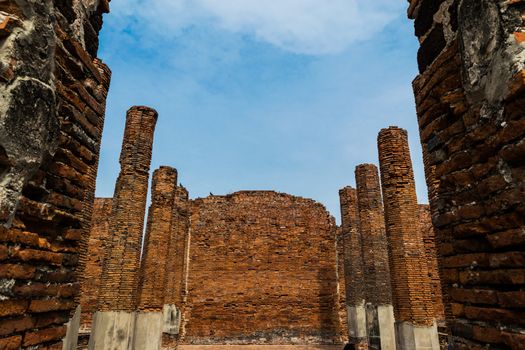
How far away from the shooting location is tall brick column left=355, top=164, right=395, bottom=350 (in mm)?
14078

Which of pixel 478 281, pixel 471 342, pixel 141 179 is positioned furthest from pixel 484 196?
pixel 141 179

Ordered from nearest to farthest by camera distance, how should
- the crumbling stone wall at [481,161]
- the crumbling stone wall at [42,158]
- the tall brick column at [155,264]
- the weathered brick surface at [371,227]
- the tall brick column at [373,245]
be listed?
the crumbling stone wall at [481,161]
the crumbling stone wall at [42,158]
the tall brick column at [155,264]
the tall brick column at [373,245]
the weathered brick surface at [371,227]

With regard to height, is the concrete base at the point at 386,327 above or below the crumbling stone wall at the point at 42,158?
below

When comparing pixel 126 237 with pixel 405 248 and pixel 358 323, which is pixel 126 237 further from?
pixel 358 323

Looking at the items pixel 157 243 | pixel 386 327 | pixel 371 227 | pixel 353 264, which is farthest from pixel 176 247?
pixel 386 327

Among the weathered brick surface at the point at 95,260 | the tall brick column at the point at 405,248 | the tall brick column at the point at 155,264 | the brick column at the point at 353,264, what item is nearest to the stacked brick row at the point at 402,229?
the tall brick column at the point at 405,248

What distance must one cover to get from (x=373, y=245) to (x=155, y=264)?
26.9 feet

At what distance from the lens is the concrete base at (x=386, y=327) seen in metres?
13.2

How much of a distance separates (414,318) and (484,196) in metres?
8.59

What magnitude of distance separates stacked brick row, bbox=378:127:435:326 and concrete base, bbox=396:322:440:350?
0.27m

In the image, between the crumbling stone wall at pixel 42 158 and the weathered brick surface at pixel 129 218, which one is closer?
the crumbling stone wall at pixel 42 158

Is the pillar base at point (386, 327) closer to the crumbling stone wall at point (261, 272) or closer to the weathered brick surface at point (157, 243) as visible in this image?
the crumbling stone wall at point (261, 272)

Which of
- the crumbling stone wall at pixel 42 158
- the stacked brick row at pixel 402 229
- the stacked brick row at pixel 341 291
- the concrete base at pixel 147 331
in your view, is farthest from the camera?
the stacked brick row at pixel 341 291

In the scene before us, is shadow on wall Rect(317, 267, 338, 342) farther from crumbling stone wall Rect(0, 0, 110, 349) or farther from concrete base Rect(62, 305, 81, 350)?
crumbling stone wall Rect(0, 0, 110, 349)
